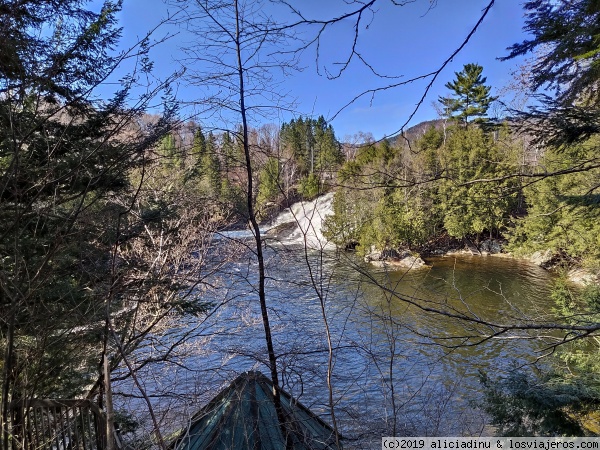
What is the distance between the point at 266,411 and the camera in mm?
4449

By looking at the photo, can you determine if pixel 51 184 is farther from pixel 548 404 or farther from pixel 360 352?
pixel 548 404

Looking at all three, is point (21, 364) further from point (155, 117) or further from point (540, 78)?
point (540, 78)

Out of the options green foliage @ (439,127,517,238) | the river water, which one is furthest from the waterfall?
green foliage @ (439,127,517,238)

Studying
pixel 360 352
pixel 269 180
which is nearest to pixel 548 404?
pixel 360 352

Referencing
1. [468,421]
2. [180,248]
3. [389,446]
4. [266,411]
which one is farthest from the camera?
[468,421]

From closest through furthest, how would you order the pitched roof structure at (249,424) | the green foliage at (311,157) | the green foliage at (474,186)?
the green foliage at (474,186) → the green foliage at (311,157) → the pitched roof structure at (249,424)

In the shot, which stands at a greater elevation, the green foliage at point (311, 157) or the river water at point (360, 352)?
the green foliage at point (311, 157)

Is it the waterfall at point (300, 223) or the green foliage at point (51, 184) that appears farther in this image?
the waterfall at point (300, 223)

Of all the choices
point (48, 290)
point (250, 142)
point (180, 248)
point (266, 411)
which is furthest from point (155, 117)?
point (180, 248)

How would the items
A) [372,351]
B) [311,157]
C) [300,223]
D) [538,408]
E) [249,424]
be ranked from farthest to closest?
[372,351] < [538,408] < [249,424] < [311,157] < [300,223]

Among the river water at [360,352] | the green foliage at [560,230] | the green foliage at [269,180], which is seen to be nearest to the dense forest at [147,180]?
the green foliage at [269,180]

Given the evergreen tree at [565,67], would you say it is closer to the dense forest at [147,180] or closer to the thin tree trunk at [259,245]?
the dense forest at [147,180]

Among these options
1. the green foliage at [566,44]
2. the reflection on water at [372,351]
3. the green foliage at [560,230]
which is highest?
the green foliage at [566,44]

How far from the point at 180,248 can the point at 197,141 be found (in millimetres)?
4219
